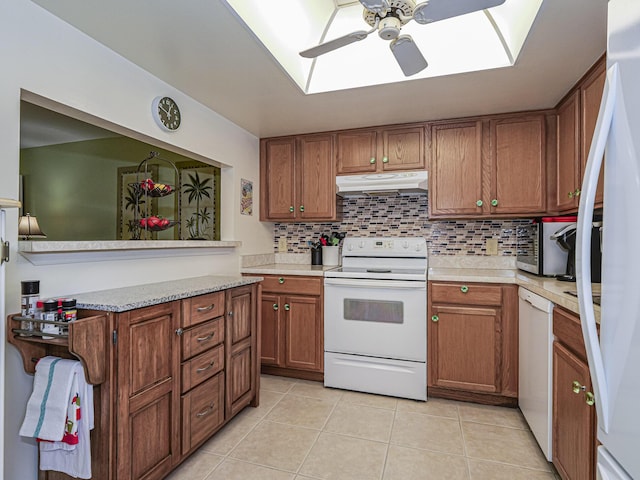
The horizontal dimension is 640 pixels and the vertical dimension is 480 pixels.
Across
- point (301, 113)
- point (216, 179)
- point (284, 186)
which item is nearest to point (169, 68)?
point (301, 113)

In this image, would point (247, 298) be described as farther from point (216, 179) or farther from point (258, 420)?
point (216, 179)

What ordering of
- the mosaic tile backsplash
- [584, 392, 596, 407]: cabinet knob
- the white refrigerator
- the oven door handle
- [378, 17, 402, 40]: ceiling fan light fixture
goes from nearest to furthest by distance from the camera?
the white refrigerator < [584, 392, 596, 407]: cabinet knob < [378, 17, 402, 40]: ceiling fan light fixture < the oven door handle < the mosaic tile backsplash

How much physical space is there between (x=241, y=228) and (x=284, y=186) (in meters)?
0.58

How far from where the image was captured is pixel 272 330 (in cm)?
298

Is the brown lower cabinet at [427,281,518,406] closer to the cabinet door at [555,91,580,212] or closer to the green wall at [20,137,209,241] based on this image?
the cabinet door at [555,91,580,212]

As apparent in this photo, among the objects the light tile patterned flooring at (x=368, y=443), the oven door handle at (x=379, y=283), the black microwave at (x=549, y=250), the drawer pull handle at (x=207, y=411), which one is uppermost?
the black microwave at (x=549, y=250)

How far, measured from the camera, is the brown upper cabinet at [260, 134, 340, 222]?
3.20 meters

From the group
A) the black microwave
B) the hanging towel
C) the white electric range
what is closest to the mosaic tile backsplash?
the white electric range

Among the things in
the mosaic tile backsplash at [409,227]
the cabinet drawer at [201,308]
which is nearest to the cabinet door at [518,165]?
the mosaic tile backsplash at [409,227]

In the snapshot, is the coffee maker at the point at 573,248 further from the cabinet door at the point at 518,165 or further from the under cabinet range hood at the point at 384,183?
the under cabinet range hood at the point at 384,183

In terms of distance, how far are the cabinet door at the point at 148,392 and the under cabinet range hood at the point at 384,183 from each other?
5.97 ft

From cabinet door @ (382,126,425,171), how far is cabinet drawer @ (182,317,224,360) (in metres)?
1.89

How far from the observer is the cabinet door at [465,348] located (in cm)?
246

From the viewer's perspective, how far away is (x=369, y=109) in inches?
105
